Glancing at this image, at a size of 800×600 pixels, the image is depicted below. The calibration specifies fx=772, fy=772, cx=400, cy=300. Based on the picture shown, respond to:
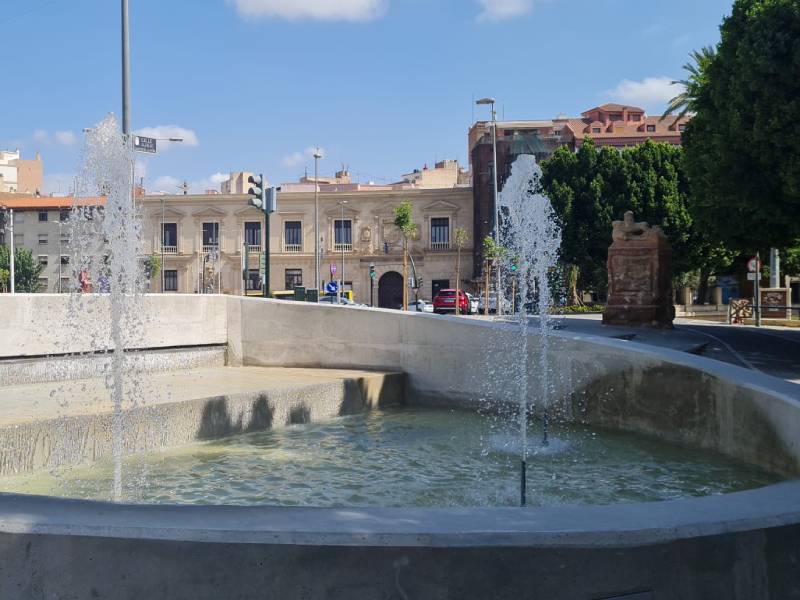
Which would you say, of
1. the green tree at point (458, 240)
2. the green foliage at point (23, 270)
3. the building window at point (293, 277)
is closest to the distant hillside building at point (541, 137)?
the green tree at point (458, 240)

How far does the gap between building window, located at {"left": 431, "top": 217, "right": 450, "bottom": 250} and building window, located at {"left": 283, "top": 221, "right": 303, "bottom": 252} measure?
10.8 m

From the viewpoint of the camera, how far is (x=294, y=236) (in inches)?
2505

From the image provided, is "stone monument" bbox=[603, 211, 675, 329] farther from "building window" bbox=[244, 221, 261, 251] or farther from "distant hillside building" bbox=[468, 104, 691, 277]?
"building window" bbox=[244, 221, 261, 251]

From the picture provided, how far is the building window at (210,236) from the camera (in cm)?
6346

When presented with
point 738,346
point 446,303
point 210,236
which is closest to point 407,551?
point 738,346

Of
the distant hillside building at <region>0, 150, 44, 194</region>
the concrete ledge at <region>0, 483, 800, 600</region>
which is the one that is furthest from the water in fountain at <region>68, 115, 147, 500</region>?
the distant hillside building at <region>0, 150, 44, 194</region>

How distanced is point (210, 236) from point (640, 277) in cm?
5137

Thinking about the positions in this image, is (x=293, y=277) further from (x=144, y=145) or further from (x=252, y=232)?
(x=144, y=145)

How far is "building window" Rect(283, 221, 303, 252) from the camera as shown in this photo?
2496 inches

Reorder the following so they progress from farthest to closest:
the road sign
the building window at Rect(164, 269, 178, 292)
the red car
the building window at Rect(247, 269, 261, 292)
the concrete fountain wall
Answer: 1. the building window at Rect(164, 269, 178, 292)
2. the building window at Rect(247, 269, 261, 292)
3. the red car
4. the road sign
5. the concrete fountain wall

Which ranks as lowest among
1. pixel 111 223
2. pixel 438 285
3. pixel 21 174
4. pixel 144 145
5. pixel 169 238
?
pixel 438 285

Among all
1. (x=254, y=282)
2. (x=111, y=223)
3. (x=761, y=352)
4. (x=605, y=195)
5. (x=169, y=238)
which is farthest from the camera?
(x=169, y=238)

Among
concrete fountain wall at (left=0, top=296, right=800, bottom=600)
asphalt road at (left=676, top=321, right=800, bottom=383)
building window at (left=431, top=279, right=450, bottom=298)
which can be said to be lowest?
asphalt road at (left=676, top=321, right=800, bottom=383)

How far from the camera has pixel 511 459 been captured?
23.6 ft
